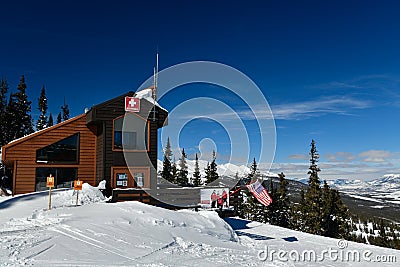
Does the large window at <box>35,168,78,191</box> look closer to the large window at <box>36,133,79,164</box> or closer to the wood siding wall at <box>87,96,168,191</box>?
the large window at <box>36,133,79,164</box>

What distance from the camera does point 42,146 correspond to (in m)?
17.6

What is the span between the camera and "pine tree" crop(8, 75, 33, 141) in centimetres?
3562

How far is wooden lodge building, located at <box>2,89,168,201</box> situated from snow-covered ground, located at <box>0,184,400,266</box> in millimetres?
5319

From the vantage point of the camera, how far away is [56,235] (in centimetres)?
679

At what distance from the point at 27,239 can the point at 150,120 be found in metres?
12.4

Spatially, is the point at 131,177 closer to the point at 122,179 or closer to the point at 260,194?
the point at 122,179

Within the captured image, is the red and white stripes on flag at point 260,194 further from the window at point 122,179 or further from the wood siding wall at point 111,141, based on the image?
the window at point 122,179

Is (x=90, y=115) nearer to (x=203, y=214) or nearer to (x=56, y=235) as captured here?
(x=203, y=214)

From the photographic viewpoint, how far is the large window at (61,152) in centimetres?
1764

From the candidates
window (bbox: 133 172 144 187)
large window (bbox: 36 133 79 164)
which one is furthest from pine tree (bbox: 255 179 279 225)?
large window (bbox: 36 133 79 164)

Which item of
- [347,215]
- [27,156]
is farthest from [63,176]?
[347,215]

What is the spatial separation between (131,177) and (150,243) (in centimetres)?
1082

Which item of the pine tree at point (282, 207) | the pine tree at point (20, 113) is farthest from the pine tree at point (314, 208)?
the pine tree at point (20, 113)

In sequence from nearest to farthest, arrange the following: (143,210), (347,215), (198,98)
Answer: (143,210) → (198,98) → (347,215)
